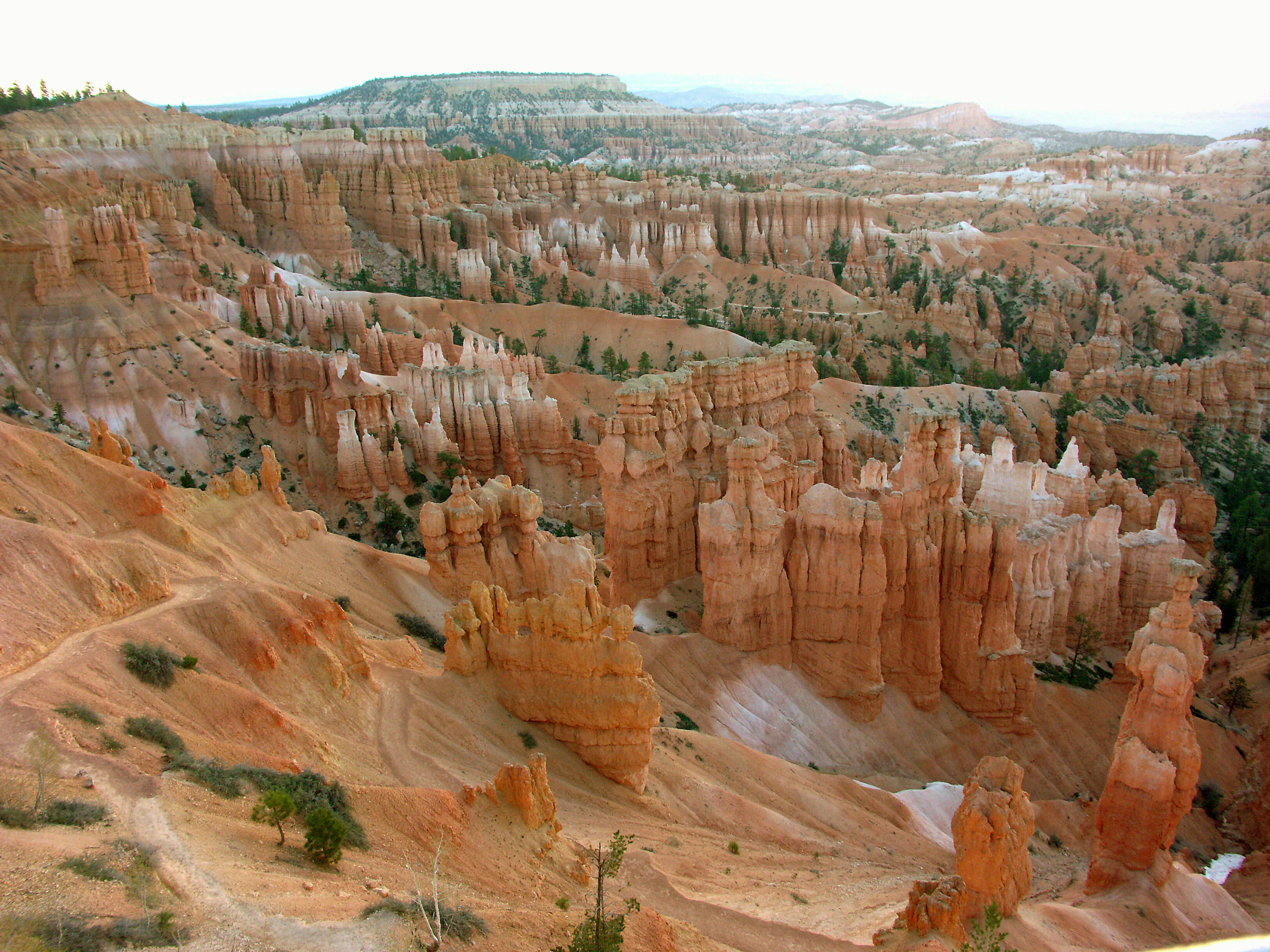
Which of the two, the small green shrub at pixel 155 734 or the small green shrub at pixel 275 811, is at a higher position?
the small green shrub at pixel 155 734

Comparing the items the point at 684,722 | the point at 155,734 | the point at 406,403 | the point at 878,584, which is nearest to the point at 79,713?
the point at 155,734

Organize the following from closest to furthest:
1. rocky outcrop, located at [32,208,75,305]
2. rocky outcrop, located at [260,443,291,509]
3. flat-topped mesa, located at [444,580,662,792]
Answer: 1. flat-topped mesa, located at [444,580,662,792]
2. rocky outcrop, located at [260,443,291,509]
3. rocky outcrop, located at [32,208,75,305]

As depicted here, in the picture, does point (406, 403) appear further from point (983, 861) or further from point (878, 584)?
point (983, 861)

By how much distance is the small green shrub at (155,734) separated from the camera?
11.6 meters

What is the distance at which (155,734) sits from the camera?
11727 millimetres

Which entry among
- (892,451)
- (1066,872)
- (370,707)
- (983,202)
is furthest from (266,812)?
(983,202)

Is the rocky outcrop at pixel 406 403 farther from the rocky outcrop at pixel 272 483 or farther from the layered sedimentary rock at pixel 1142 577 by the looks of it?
the layered sedimentary rock at pixel 1142 577

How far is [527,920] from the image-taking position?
10.8 metres

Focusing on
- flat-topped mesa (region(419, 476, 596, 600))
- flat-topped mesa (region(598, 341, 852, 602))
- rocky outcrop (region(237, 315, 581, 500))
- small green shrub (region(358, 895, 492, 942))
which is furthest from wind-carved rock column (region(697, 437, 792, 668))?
small green shrub (region(358, 895, 492, 942))

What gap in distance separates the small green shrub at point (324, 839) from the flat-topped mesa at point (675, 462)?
1947cm

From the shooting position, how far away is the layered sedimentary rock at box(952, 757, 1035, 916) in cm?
1620

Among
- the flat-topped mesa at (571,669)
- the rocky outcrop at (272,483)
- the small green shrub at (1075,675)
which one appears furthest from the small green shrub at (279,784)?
the small green shrub at (1075,675)

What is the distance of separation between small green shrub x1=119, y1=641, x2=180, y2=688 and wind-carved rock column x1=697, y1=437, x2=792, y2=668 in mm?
15895

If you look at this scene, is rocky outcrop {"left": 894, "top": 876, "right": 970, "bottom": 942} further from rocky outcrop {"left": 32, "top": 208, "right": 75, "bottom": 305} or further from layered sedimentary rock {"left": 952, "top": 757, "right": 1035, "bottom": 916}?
rocky outcrop {"left": 32, "top": 208, "right": 75, "bottom": 305}
